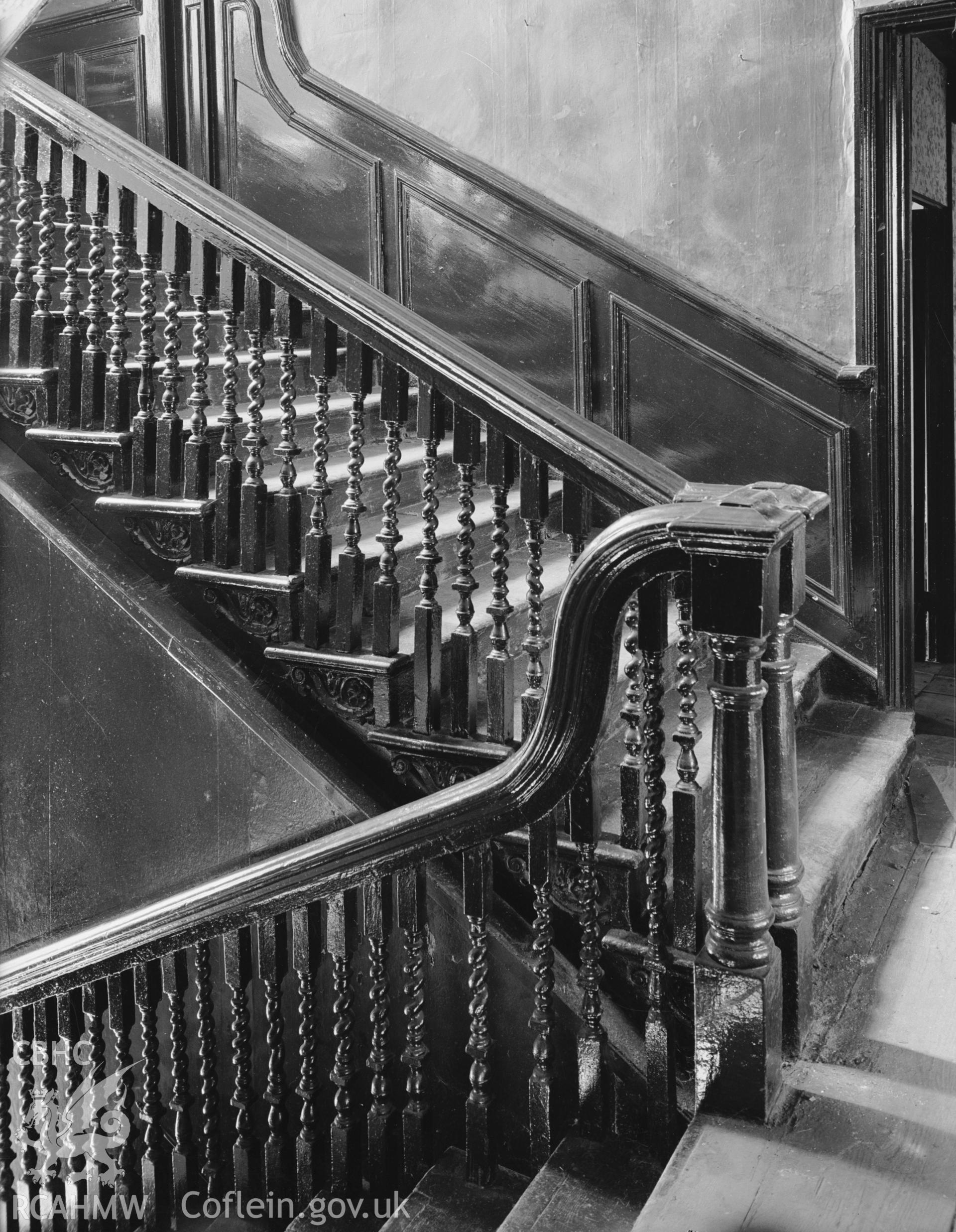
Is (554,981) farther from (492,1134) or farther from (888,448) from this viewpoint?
(888,448)

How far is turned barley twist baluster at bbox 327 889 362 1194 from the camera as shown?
2.40 m

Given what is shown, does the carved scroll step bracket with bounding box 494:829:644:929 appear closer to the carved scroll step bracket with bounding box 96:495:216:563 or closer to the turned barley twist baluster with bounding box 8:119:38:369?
the carved scroll step bracket with bounding box 96:495:216:563

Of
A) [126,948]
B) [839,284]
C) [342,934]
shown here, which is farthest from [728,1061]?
[839,284]

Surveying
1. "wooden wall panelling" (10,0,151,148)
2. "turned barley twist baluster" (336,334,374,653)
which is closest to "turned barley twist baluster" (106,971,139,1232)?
"turned barley twist baluster" (336,334,374,653)

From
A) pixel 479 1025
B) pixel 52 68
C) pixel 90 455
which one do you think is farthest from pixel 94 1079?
pixel 52 68

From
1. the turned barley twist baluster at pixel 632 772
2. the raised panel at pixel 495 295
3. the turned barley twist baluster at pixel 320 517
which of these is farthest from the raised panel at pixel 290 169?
the turned barley twist baluster at pixel 632 772

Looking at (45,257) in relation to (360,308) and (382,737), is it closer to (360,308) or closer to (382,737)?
(360,308)

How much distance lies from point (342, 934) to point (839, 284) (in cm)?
263

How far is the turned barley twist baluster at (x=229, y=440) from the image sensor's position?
2.67m

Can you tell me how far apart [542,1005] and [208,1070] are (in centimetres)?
87

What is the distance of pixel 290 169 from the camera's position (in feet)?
15.7

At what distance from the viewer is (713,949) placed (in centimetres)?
Answer: 200

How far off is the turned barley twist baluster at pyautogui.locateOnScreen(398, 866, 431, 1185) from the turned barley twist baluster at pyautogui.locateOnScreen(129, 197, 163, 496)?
4.17 ft

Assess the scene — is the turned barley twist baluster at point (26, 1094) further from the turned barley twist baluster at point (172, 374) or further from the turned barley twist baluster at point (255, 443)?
the turned barley twist baluster at point (172, 374)
